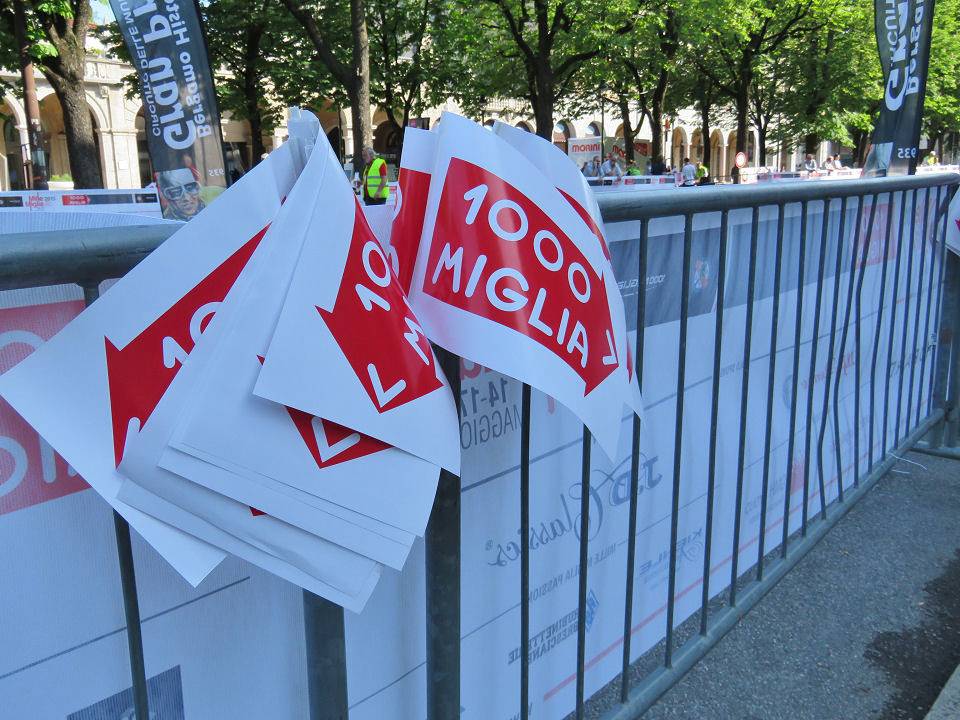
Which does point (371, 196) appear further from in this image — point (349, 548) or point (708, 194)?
point (349, 548)

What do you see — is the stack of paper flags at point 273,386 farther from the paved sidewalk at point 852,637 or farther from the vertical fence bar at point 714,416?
the paved sidewalk at point 852,637

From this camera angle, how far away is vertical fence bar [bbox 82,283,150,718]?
1.28 m

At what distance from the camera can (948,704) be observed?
2.58 metres

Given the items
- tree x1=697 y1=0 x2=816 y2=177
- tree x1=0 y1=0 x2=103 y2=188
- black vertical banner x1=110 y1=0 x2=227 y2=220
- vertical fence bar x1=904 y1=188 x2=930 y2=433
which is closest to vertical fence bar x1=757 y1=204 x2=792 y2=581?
vertical fence bar x1=904 y1=188 x2=930 y2=433

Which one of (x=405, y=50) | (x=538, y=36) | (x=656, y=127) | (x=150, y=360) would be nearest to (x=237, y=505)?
(x=150, y=360)

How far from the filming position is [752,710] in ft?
8.88

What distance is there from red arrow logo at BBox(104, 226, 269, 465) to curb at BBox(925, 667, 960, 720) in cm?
235

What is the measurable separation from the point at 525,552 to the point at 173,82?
8.71 m

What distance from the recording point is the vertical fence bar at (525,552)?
75.2 inches

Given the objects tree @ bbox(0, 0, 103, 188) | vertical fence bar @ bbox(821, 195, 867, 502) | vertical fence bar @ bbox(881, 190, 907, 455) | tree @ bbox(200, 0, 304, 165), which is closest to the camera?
vertical fence bar @ bbox(821, 195, 867, 502)

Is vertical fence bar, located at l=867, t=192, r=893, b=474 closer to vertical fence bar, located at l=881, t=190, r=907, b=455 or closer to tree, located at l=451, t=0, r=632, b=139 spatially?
vertical fence bar, located at l=881, t=190, r=907, b=455

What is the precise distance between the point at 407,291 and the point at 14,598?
0.74 m

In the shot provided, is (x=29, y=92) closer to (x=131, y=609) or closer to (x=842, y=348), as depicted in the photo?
(x=842, y=348)

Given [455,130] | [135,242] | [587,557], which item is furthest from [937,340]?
[135,242]
